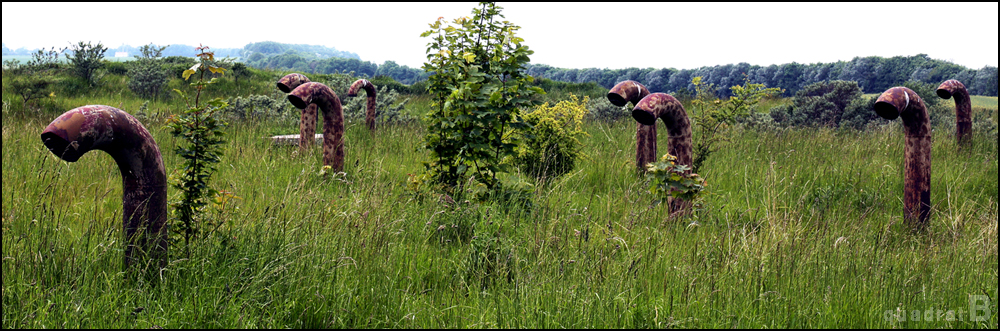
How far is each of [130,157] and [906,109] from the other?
18.9 feet

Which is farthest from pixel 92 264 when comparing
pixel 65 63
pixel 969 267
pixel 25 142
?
pixel 65 63

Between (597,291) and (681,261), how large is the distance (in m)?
0.78

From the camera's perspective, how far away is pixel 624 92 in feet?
16.4

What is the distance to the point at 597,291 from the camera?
279 centimetres

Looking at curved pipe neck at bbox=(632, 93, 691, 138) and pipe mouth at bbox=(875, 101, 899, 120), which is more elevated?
pipe mouth at bbox=(875, 101, 899, 120)

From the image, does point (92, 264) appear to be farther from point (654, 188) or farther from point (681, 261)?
point (654, 188)

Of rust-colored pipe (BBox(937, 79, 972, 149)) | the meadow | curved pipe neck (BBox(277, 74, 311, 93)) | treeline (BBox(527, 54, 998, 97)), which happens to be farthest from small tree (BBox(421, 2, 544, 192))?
treeline (BBox(527, 54, 998, 97))

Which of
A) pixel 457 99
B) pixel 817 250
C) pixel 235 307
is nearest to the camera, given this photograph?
pixel 235 307

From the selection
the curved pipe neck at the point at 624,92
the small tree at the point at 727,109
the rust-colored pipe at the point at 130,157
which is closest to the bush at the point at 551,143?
the curved pipe neck at the point at 624,92

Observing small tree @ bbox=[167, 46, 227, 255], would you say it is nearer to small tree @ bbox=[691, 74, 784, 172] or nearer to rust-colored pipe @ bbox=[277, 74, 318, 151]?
rust-colored pipe @ bbox=[277, 74, 318, 151]

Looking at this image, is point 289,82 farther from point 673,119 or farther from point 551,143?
point 673,119

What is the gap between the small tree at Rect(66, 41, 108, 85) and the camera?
52.5 ft

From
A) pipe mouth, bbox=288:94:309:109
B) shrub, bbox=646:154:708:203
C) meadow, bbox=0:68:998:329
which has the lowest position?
meadow, bbox=0:68:998:329

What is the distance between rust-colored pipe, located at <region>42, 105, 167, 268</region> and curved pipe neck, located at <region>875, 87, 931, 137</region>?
5293mm
